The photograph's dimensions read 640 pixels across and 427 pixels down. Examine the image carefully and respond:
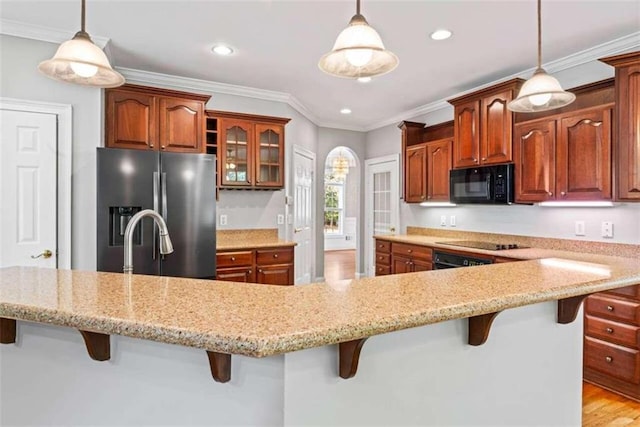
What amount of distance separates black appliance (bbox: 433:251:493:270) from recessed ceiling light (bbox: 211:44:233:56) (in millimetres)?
2799

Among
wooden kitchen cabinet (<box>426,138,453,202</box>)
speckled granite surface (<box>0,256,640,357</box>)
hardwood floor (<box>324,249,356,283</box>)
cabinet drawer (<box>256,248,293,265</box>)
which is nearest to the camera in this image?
speckled granite surface (<box>0,256,640,357</box>)

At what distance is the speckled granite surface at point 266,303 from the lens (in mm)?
830

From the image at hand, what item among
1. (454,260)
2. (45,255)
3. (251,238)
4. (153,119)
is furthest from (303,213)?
(45,255)

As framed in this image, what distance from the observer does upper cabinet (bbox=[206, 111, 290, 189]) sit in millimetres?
4141

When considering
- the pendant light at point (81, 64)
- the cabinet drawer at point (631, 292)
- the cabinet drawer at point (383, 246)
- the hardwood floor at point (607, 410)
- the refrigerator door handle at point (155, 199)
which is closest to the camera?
the pendant light at point (81, 64)

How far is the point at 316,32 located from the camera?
9.74 feet

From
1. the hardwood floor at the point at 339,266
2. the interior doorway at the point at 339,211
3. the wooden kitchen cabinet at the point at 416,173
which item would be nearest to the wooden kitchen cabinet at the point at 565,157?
the wooden kitchen cabinet at the point at 416,173

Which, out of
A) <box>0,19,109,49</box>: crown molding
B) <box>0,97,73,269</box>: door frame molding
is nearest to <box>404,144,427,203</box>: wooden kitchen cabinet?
<box>0,19,109,49</box>: crown molding

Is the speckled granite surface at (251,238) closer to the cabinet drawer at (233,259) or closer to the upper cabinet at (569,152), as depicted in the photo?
the cabinet drawer at (233,259)

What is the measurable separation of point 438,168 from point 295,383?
3873 mm

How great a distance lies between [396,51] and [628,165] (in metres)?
1.94

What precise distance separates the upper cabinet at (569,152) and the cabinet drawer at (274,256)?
2362 mm

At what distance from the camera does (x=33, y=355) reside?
1.35 meters

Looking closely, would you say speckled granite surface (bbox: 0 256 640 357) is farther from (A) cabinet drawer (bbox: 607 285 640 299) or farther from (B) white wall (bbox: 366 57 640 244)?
(B) white wall (bbox: 366 57 640 244)
